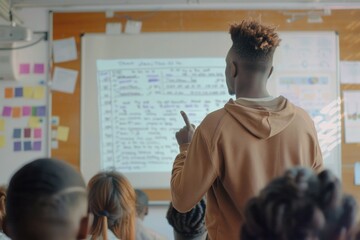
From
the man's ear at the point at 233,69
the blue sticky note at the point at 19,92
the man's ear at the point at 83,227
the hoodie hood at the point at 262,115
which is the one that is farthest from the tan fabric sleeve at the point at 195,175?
the blue sticky note at the point at 19,92

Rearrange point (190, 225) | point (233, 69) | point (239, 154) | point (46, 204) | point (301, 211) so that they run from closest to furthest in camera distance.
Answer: point (301, 211)
point (46, 204)
point (239, 154)
point (233, 69)
point (190, 225)

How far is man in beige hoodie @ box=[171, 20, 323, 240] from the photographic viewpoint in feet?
4.72

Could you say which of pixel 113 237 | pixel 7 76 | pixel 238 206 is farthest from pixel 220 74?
pixel 238 206

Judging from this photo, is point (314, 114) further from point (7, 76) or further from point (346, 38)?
point (7, 76)

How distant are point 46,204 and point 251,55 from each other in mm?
861

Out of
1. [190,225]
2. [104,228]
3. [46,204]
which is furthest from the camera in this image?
[190,225]

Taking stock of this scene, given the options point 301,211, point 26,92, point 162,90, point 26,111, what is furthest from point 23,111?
point 301,211

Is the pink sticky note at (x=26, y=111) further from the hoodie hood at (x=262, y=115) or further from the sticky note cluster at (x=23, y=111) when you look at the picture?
the hoodie hood at (x=262, y=115)

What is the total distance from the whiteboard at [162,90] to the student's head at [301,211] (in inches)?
117

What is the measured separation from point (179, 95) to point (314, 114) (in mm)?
1022

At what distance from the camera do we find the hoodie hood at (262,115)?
1.43 meters

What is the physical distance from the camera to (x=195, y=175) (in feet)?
4.75

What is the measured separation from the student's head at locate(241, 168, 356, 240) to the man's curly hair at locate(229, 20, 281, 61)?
853 mm

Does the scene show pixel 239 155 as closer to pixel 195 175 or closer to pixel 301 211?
pixel 195 175
